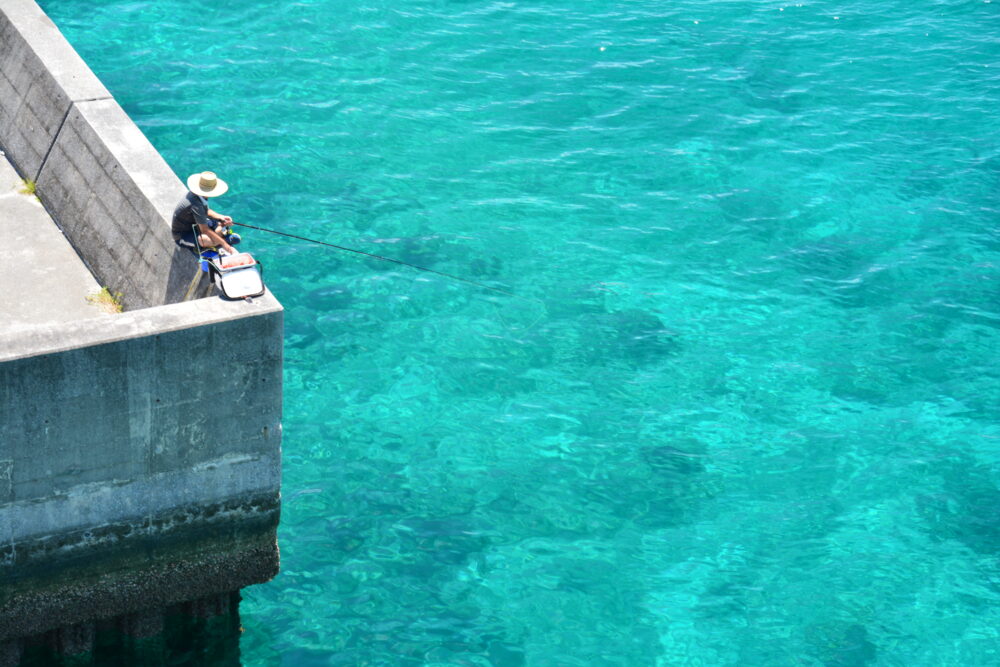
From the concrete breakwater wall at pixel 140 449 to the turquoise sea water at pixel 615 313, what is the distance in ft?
6.37

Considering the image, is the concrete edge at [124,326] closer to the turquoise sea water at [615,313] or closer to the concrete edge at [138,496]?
the concrete edge at [138,496]

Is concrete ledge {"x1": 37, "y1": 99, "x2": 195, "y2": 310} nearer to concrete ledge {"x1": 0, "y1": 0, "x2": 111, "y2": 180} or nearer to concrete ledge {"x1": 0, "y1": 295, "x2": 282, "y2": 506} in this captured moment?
concrete ledge {"x1": 0, "y1": 0, "x2": 111, "y2": 180}

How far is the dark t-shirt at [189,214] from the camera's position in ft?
34.9

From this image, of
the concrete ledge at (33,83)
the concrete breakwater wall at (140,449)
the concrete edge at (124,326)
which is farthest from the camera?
the concrete ledge at (33,83)

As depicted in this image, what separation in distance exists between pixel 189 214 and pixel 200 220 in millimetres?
145

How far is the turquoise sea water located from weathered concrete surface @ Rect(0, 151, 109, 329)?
3532mm

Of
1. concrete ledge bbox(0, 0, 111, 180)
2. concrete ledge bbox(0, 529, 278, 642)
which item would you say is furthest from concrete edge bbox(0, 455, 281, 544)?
concrete ledge bbox(0, 0, 111, 180)

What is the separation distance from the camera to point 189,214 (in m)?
10.7

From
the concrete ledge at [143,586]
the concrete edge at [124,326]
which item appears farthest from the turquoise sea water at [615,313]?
the concrete edge at [124,326]

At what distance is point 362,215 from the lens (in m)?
19.3

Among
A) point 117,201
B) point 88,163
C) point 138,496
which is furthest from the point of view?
point 88,163

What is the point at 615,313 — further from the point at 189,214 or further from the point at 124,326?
the point at 124,326

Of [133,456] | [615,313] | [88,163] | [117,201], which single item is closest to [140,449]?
[133,456]

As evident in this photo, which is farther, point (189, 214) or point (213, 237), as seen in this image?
point (189, 214)
